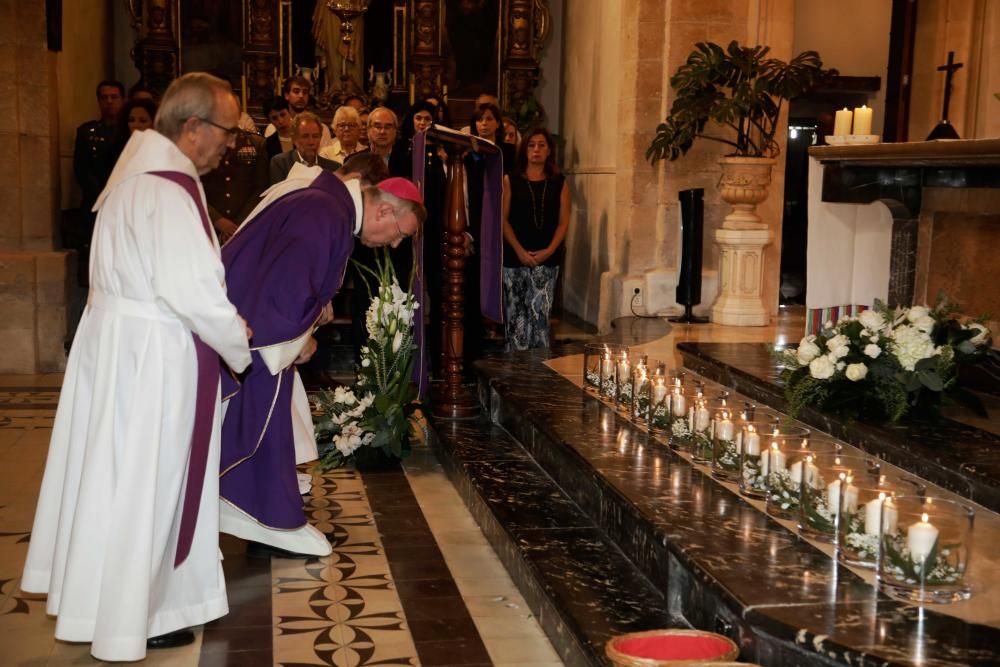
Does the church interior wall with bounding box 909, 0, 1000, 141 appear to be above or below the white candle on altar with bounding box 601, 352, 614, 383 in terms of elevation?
above

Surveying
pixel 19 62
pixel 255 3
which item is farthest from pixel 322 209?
pixel 255 3

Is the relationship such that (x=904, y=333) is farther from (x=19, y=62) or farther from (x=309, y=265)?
(x=19, y=62)

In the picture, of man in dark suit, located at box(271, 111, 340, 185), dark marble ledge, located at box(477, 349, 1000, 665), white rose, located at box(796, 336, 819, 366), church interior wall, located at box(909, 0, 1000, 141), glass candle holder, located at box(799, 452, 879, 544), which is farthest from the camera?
church interior wall, located at box(909, 0, 1000, 141)

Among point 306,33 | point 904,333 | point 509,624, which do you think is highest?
point 306,33

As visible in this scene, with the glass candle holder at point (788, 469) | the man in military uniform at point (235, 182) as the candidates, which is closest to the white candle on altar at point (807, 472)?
the glass candle holder at point (788, 469)

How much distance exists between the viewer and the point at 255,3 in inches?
489

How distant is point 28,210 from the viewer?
8.84m

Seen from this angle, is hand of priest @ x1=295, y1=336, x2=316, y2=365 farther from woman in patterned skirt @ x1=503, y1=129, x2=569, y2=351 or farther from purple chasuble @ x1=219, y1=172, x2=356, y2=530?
woman in patterned skirt @ x1=503, y1=129, x2=569, y2=351

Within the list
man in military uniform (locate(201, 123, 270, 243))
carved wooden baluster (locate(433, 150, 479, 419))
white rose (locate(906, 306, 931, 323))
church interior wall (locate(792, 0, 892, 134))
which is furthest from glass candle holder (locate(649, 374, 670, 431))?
church interior wall (locate(792, 0, 892, 134))

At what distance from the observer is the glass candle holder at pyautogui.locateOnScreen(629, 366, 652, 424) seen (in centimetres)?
515

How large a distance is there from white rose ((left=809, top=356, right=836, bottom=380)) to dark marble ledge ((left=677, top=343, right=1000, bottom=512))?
9.2 inches

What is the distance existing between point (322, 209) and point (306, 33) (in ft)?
29.0

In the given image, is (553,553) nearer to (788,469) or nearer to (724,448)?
(724,448)

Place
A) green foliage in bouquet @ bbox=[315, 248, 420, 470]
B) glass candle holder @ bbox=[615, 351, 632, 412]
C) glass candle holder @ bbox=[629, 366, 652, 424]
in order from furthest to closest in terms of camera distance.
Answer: green foliage in bouquet @ bbox=[315, 248, 420, 470] → glass candle holder @ bbox=[615, 351, 632, 412] → glass candle holder @ bbox=[629, 366, 652, 424]
